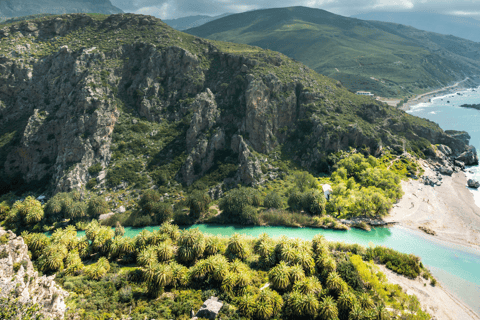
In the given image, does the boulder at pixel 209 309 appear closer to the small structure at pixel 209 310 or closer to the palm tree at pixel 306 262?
the small structure at pixel 209 310

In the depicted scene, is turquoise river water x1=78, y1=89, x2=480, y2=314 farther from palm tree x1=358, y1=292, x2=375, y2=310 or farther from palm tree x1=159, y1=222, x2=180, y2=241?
palm tree x1=358, y1=292, x2=375, y2=310

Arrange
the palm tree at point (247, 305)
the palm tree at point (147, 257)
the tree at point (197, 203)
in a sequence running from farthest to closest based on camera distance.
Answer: the tree at point (197, 203)
the palm tree at point (147, 257)
the palm tree at point (247, 305)

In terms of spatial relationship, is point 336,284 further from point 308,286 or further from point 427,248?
point 427,248

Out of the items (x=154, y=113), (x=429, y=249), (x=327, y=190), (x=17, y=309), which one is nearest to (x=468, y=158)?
(x=327, y=190)

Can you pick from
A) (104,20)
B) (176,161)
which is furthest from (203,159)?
(104,20)

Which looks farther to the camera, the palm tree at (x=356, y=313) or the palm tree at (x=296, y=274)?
the palm tree at (x=296, y=274)

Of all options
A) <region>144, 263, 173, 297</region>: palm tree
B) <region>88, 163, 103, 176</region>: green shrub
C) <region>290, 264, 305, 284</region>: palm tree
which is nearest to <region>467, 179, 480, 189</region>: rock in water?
<region>290, 264, 305, 284</region>: palm tree

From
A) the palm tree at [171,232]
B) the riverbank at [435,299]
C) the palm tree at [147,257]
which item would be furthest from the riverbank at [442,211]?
the palm tree at [147,257]
